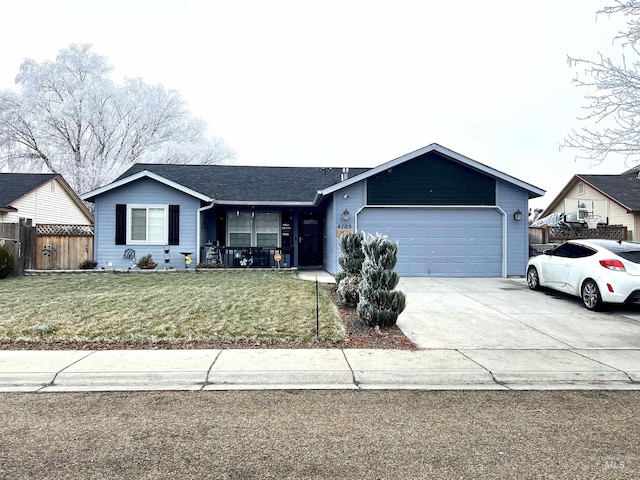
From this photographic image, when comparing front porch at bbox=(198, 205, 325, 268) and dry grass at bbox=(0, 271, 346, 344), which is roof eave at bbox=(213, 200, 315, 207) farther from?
dry grass at bbox=(0, 271, 346, 344)

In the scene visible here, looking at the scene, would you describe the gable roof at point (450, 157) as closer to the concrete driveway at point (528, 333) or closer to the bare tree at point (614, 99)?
the concrete driveway at point (528, 333)

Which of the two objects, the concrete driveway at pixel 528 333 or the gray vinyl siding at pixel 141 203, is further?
the gray vinyl siding at pixel 141 203

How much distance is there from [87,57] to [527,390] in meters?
36.5

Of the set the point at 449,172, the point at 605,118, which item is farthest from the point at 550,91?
the point at 605,118

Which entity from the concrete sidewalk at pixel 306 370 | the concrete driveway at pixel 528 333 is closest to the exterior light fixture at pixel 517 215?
the concrete driveway at pixel 528 333

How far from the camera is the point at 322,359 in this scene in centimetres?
545

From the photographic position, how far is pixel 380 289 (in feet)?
23.3

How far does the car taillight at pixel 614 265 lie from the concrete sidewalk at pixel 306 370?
3.14m

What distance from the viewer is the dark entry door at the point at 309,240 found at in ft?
60.6

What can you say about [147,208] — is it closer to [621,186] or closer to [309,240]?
[309,240]

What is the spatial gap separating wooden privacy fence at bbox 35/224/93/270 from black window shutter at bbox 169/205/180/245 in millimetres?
2986

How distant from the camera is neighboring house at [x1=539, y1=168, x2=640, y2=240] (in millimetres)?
21359

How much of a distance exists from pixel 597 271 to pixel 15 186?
80.2 ft

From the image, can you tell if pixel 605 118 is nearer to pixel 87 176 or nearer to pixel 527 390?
pixel 527 390
